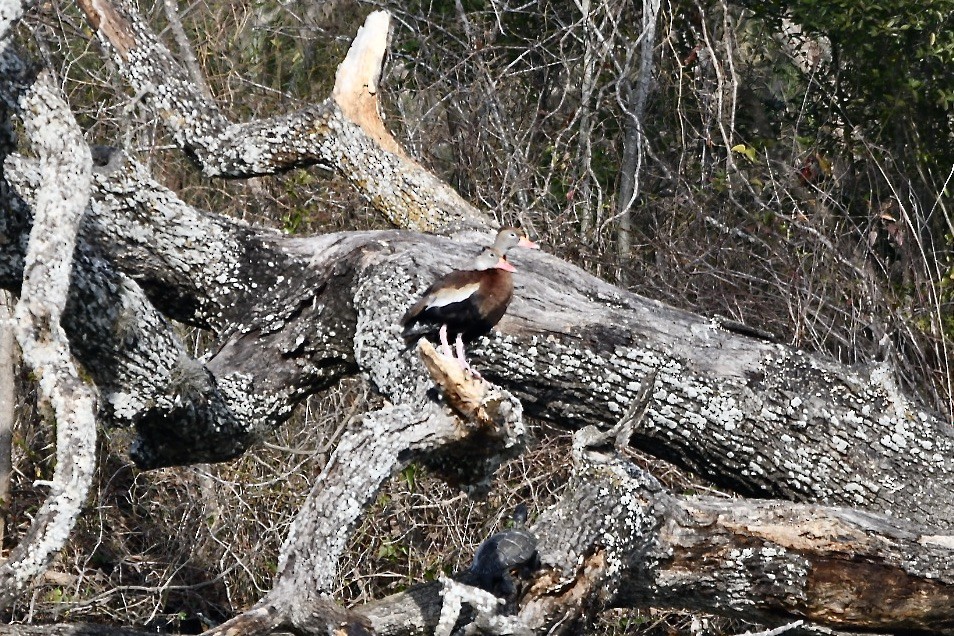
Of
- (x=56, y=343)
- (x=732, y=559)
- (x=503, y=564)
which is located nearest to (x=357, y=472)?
(x=503, y=564)

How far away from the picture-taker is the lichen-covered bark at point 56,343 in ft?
7.22

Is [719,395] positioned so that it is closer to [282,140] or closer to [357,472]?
[357,472]

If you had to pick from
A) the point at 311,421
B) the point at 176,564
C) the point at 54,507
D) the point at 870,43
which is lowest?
the point at 176,564

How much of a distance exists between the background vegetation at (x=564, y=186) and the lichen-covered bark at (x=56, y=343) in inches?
101

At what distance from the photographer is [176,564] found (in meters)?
5.50

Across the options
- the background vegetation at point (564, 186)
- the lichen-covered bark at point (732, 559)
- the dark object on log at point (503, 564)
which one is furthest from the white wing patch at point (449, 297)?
the background vegetation at point (564, 186)

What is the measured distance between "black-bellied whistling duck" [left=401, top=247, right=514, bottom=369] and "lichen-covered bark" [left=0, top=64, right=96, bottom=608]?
44.6 inches

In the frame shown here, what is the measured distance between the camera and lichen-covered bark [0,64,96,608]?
2199 mm

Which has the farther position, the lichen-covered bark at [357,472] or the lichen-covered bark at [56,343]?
the lichen-covered bark at [357,472]

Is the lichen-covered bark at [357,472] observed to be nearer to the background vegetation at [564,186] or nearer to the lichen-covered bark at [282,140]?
the lichen-covered bark at [282,140]

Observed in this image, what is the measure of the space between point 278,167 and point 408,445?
1.88 meters

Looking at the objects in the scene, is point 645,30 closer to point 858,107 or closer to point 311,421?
point 858,107

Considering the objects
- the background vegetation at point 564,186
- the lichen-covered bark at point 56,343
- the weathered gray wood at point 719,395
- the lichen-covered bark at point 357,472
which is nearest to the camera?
the lichen-covered bark at point 56,343

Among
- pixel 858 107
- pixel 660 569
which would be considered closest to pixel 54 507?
pixel 660 569
